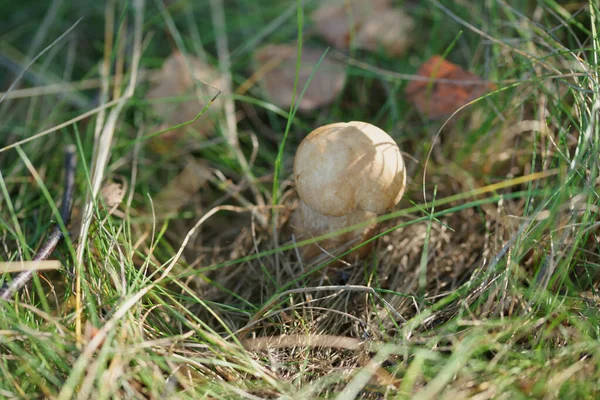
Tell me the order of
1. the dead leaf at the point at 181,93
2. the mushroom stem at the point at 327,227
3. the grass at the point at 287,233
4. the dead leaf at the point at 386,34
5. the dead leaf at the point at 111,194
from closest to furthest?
the grass at the point at 287,233 < the mushroom stem at the point at 327,227 < the dead leaf at the point at 111,194 < the dead leaf at the point at 181,93 < the dead leaf at the point at 386,34

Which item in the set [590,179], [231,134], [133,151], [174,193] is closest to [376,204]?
[590,179]

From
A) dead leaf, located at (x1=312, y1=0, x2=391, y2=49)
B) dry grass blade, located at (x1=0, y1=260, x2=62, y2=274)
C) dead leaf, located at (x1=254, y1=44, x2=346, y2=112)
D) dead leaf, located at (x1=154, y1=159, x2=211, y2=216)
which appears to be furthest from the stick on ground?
dead leaf, located at (x1=312, y1=0, x2=391, y2=49)

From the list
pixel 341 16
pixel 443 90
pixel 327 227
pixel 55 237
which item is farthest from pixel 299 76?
pixel 55 237

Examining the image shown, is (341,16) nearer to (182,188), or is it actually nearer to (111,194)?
(182,188)

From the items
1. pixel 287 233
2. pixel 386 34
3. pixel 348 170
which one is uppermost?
pixel 386 34

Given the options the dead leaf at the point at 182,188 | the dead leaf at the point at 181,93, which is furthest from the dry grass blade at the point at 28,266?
the dead leaf at the point at 181,93

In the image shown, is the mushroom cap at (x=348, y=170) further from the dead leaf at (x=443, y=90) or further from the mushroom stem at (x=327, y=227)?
the dead leaf at (x=443, y=90)
